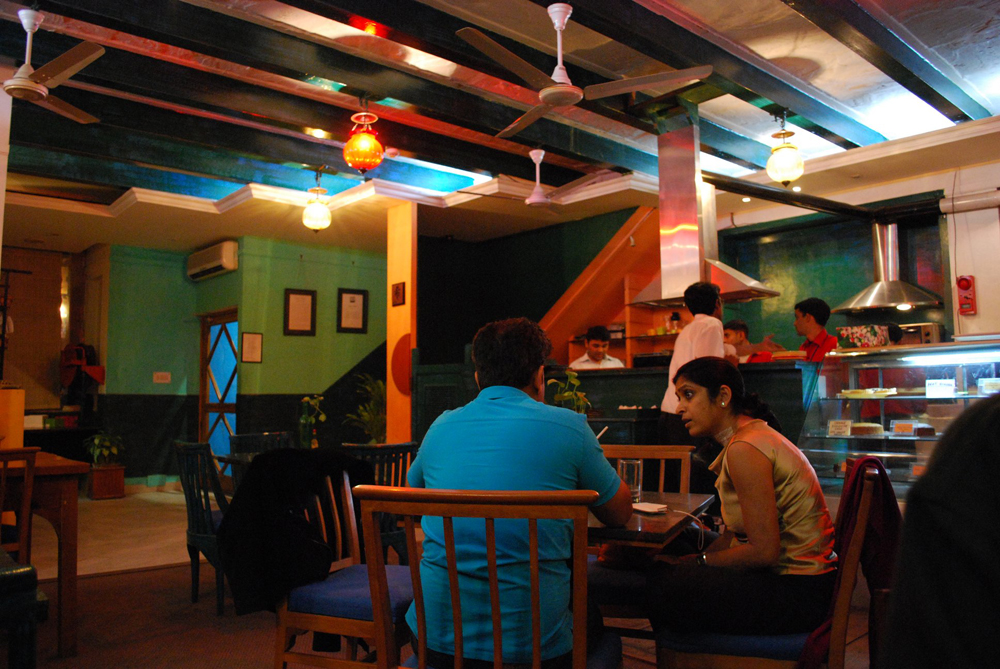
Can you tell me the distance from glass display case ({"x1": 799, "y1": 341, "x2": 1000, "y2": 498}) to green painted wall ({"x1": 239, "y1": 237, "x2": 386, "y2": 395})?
6.60 metres

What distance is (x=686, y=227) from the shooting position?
604 centimetres

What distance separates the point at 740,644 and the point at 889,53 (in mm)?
4574

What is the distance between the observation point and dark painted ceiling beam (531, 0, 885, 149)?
14.1 ft

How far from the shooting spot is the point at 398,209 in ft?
25.6

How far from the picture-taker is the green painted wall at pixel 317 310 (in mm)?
8867

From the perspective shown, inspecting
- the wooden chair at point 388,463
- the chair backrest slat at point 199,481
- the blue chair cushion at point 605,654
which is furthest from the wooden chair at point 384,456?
the blue chair cushion at point 605,654

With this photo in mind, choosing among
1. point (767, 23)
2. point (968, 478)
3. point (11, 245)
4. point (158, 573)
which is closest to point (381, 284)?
point (11, 245)

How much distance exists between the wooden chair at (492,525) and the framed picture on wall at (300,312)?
7851 millimetres

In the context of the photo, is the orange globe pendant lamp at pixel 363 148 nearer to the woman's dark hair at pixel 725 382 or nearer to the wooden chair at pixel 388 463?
the wooden chair at pixel 388 463

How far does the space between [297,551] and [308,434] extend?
259cm

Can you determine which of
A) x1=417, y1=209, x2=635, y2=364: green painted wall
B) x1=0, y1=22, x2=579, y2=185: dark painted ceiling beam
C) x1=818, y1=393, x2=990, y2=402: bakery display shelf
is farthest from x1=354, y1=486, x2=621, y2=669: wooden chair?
x1=417, y1=209, x2=635, y2=364: green painted wall

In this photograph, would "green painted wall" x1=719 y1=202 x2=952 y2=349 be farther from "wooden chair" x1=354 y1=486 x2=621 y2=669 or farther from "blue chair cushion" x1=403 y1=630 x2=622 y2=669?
"wooden chair" x1=354 y1=486 x2=621 y2=669

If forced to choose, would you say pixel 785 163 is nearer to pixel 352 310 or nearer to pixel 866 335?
pixel 866 335

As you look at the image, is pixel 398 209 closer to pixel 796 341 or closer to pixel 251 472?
pixel 796 341
